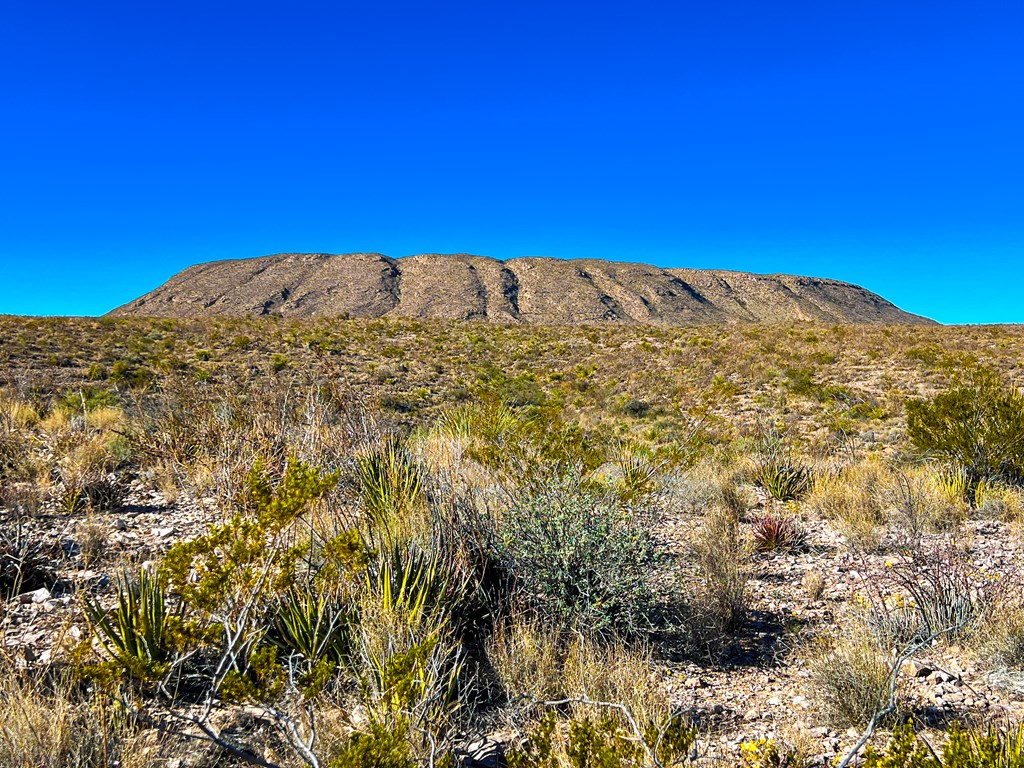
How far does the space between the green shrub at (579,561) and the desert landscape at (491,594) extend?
0.07ft

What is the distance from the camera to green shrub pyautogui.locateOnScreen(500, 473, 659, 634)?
3729 millimetres

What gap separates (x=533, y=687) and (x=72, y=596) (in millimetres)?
3087

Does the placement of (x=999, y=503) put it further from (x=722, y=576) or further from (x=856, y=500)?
(x=722, y=576)

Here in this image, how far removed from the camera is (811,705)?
3.06 metres

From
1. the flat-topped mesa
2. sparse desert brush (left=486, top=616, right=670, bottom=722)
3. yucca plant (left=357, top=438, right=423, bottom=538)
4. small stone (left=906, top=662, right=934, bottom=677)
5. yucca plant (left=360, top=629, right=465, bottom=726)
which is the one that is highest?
the flat-topped mesa

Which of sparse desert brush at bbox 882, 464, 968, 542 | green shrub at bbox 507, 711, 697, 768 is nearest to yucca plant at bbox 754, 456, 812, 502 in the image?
sparse desert brush at bbox 882, 464, 968, 542

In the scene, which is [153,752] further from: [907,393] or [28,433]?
[907,393]

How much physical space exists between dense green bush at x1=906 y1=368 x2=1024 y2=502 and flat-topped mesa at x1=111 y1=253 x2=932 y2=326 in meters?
63.1

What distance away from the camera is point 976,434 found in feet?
23.6

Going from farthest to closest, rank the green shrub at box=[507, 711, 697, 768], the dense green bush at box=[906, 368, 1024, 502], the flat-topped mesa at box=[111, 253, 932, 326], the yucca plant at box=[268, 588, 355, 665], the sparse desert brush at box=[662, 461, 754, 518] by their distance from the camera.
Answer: the flat-topped mesa at box=[111, 253, 932, 326]
the dense green bush at box=[906, 368, 1024, 502]
the sparse desert brush at box=[662, 461, 754, 518]
the yucca plant at box=[268, 588, 355, 665]
the green shrub at box=[507, 711, 697, 768]

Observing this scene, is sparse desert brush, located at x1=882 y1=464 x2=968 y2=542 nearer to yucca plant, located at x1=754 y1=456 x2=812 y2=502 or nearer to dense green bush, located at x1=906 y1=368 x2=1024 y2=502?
dense green bush, located at x1=906 y1=368 x2=1024 y2=502

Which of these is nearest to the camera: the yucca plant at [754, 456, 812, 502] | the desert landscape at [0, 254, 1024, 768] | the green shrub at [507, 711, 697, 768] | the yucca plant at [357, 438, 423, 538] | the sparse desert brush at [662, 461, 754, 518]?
the green shrub at [507, 711, 697, 768]

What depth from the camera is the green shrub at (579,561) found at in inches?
147

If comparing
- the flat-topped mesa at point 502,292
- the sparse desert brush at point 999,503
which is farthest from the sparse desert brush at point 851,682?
the flat-topped mesa at point 502,292
